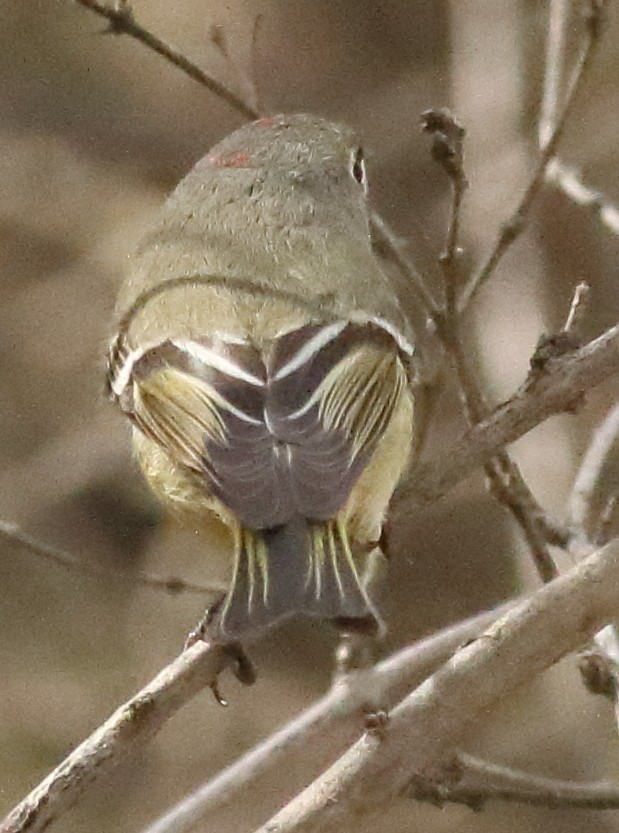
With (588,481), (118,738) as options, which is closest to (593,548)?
(588,481)

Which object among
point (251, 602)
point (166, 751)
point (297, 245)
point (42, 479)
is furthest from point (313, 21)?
point (251, 602)

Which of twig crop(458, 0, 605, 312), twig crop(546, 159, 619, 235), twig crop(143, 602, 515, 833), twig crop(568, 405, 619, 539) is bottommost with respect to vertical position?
twig crop(568, 405, 619, 539)

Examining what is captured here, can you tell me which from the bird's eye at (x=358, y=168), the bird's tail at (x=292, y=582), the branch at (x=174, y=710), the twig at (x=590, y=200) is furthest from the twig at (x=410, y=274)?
the branch at (x=174, y=710)

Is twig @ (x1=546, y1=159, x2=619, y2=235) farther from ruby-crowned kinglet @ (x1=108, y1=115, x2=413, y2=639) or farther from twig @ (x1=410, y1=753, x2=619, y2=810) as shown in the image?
twig @ (x1=410, y1=753, x2=619, y2=810)

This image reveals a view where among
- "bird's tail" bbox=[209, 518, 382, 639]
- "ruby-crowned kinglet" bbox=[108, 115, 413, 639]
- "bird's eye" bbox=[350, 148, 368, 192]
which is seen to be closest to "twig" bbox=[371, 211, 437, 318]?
"ruby-crowned kinglet" bbox=[108, 115, 413, 639]

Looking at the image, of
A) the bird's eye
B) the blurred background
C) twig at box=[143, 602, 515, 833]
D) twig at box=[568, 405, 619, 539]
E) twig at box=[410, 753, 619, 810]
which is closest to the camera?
twig at box=[143, 602, 515, 833]

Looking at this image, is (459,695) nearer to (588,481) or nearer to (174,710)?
(174,710)

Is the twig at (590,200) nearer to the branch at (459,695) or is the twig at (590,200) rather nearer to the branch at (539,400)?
the branch at (539,400)
